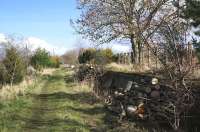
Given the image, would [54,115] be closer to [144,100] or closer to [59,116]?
[59,116]

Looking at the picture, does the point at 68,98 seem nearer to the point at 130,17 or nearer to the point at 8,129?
the point at 8,129

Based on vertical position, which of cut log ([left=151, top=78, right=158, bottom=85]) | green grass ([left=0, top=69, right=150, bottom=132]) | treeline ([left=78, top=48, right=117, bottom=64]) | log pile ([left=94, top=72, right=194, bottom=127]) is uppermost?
treeline ([left=78, top=48, right=117, bottom=64])

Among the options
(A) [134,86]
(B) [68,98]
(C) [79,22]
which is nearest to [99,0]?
(C) [79,22]

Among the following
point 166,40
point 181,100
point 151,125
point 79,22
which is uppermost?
point 79,22

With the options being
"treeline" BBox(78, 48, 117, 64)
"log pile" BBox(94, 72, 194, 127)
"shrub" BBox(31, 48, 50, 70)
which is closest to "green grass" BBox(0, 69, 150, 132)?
"log pile" BBox(94, 72, 194, 127)

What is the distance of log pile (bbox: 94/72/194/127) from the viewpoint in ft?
50.0

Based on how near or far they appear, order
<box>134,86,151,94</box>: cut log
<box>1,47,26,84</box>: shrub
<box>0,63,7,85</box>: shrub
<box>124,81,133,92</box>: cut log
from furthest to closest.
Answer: <box>1,47,26,84</box>: shrub < <box>0,63,7,85</box>: shrub < <box>124,81,133,92</box>: cut log < <box>134,86,151,94</box>: cut log

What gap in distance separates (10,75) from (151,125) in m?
17.2

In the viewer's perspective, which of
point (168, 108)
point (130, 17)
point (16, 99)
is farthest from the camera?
point (130, 17)

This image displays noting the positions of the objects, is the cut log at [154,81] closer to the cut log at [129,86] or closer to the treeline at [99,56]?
the cut log at [129,86]

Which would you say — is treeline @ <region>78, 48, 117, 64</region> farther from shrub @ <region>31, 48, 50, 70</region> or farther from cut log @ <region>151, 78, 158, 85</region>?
cut log @ <region>151, 78, 158, 85</region>

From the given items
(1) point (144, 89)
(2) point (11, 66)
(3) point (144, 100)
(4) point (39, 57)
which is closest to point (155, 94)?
(3) point (144, 100)

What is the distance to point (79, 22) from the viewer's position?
1417 inches

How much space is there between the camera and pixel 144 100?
16.7 metres
